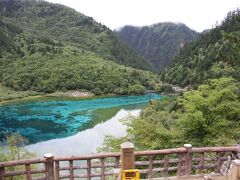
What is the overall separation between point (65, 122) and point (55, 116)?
5417 mm

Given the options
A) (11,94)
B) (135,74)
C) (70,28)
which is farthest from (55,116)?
(70,28)

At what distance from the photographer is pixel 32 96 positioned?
85688 mm

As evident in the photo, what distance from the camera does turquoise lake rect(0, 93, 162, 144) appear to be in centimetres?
4933

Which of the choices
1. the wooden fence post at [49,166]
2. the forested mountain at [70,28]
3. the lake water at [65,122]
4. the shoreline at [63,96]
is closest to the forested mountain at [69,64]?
the forested mountain at [70,28]

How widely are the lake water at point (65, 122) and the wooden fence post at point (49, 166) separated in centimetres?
2887

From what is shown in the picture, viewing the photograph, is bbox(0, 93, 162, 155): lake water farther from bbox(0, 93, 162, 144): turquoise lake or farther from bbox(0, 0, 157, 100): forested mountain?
bbox(0, 0, 157, 100): forested mountain

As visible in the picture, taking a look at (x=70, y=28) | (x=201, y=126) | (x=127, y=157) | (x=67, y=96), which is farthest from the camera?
(x=70, y=28)

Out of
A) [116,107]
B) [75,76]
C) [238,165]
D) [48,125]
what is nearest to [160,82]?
[75,76]

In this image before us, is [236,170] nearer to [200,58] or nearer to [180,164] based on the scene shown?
[180,164]

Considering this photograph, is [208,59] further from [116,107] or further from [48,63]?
[48,63]

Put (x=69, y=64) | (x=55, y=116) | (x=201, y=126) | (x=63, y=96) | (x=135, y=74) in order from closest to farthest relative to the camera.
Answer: (x=201, y=126) → (x=55, y=116) → (x=63, y=96) → (x=69, y=64) → (x=135, y=74)

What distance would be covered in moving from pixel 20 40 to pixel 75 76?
117 feet

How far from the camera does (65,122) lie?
183 feet

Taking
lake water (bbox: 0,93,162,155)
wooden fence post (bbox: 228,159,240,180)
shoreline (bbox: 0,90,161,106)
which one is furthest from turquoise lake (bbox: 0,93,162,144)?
wooden fence post (bbox: 228,159,240,180)
